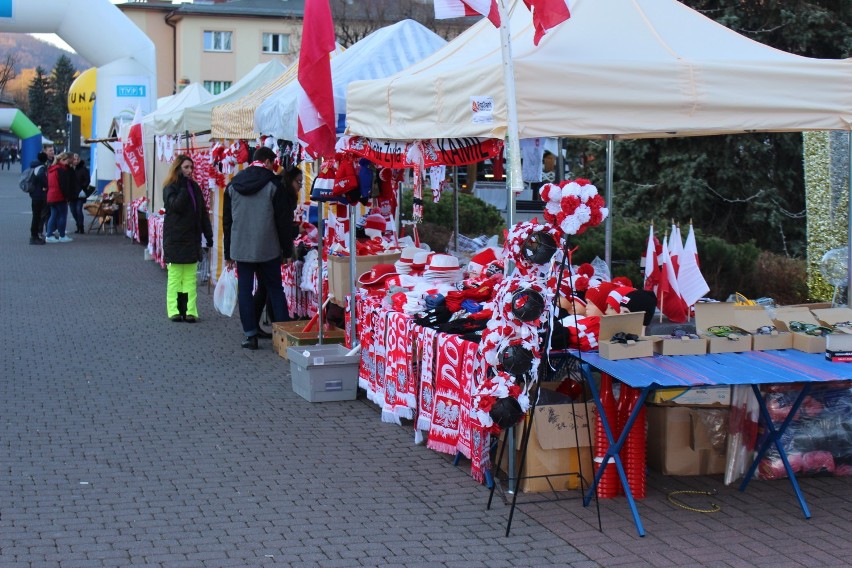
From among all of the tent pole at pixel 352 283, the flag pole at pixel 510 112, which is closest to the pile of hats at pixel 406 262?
the tent pole at pixel 352 283

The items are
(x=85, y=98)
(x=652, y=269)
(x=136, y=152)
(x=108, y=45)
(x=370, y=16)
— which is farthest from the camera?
(x=370, y=16)

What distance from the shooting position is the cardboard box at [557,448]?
592cm

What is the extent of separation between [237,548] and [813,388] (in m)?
3.42

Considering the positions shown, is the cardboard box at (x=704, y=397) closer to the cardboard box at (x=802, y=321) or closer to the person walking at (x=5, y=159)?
the cardboard box at (x=802, y=321)

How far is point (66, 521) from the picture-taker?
5551 millimetres

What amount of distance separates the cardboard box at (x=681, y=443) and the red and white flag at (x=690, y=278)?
53.4 inches

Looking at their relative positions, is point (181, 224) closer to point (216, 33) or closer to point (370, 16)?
point (370, 16)

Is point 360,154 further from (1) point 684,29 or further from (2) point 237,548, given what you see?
(2) point 237,548

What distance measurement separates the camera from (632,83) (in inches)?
231

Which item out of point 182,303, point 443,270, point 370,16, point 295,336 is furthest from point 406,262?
point 370,16

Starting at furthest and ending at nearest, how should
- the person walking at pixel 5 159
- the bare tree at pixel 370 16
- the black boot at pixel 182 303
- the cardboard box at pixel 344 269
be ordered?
the person walking at pixel 5 159 < the bare tree at pixel 370 16 < the black boot at pixel 182 303 < the cardboard box at pixel 344 269

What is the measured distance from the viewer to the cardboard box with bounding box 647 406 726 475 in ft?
20.6

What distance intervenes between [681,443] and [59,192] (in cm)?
1730

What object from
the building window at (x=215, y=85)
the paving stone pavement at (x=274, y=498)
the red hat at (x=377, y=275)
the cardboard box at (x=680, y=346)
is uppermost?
the building window at (x=215, y=85)
